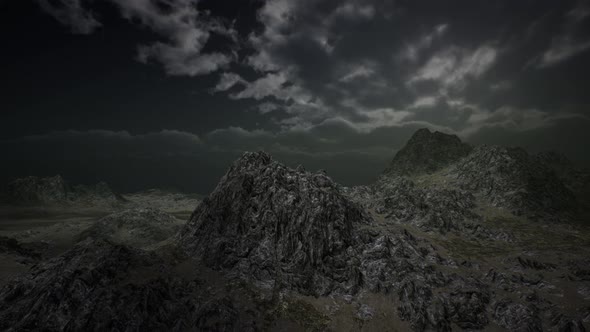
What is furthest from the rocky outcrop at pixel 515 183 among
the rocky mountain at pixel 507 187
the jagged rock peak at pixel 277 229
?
the jagged rock peak at pixel 277 229

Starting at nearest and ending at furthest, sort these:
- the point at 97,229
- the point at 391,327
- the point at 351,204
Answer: the point at 391,327
the point at 351,204
the point at 97,229

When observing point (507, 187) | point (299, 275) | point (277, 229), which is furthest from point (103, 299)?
point (507, 187)

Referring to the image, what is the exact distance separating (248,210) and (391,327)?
50944mm

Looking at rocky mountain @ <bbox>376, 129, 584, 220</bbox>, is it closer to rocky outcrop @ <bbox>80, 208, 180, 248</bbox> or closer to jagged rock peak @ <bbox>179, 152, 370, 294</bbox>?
jagged rock peak @ <bbox>179, 152, 370, 294</bbox>

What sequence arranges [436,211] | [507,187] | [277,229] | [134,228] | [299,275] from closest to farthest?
[299,275], [277,229], [436,211], [134,228], [507,187]

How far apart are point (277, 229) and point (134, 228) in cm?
10448

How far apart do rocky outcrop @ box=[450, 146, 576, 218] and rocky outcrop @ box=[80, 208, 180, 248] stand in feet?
591

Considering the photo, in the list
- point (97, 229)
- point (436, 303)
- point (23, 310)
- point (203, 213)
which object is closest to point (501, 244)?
point (436, 303)

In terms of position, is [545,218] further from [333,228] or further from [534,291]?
[333,228]

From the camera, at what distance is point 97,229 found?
138 metres

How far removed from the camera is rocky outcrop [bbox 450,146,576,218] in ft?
441

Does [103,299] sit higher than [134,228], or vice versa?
[103,299]

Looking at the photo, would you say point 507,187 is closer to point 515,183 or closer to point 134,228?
point 515,183

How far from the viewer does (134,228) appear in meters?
142
